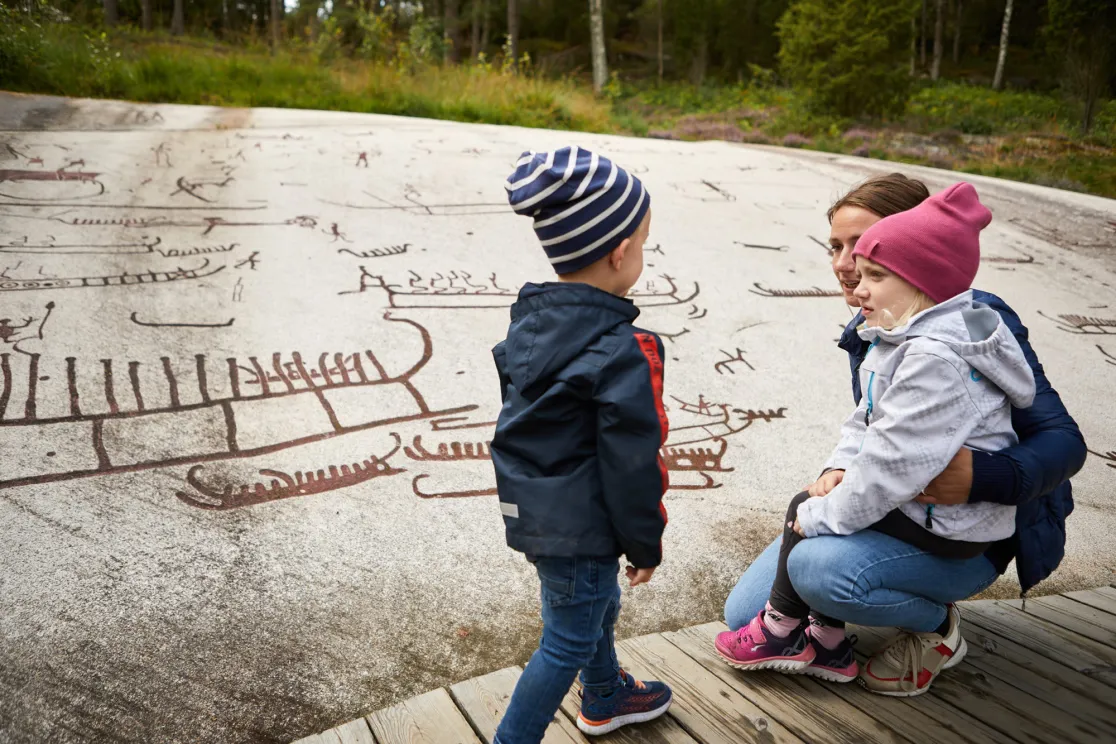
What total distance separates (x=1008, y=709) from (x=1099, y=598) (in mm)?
830

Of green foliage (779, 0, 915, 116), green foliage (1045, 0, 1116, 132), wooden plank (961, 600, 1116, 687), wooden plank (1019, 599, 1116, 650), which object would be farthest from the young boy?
green foliage (779, 0, 915, 116)

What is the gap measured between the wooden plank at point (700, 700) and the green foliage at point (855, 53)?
12.1 m

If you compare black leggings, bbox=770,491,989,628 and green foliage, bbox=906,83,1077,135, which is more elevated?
green foliage, bbox=906,83,1077,135

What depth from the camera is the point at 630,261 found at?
158cm

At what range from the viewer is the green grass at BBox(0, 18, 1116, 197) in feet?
24.4

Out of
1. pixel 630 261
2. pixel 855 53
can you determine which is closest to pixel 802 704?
pixel 630 261

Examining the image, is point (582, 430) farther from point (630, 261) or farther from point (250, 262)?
point (250, 262)

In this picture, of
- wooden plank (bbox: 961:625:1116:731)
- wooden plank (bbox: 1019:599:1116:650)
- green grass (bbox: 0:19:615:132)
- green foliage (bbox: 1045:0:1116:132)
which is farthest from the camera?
green grass (bbox: 0:19:615:132)

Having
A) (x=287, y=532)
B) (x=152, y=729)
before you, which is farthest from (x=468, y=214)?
(x=152, y=729)

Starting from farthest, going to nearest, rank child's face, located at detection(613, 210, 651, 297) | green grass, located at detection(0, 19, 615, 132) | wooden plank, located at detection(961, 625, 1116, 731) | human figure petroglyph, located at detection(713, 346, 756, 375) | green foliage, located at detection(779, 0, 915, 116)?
1. green foliage, located at detection(779, 0, 915, 116)
2. green grass, located at detection(0, 19, 615, 132)
3. human figure petroglyph, located at detection(713, 346, 756, 375)
4. wooden plank, located at detection(961, 625, 1116, 731)
5. child's face, located at detection(613, 210, 651, 297)

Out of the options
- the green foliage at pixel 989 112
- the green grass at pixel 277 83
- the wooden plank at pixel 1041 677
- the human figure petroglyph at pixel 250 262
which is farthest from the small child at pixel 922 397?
the green foliage at pixel 989 112

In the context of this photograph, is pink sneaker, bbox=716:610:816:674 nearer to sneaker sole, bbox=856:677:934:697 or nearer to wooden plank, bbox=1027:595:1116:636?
sneaker sole, bbox=856:677:934:697

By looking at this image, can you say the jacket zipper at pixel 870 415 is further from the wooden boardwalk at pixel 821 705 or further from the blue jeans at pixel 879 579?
the wooden boardwalk at pixel 821 705

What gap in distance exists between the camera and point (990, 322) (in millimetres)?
1637
